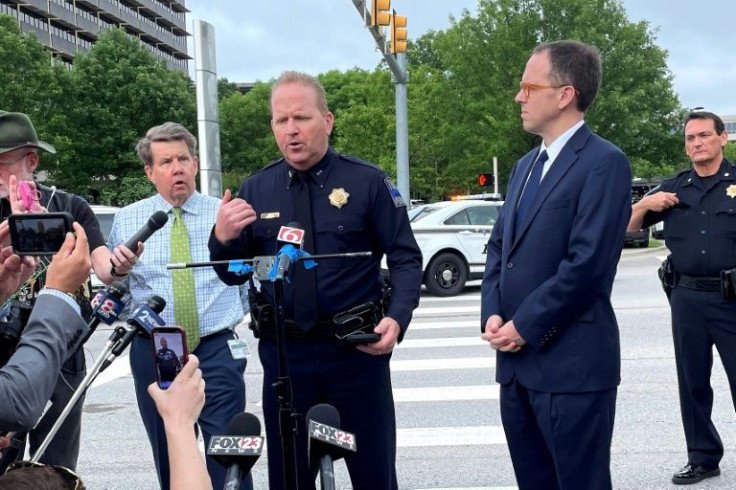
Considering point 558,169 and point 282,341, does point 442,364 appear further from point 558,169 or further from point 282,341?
point 282,341

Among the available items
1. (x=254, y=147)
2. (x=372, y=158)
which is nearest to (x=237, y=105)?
(x=254, y=147)

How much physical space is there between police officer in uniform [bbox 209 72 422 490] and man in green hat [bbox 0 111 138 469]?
703 mm

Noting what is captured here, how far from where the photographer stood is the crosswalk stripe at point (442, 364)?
8391mm

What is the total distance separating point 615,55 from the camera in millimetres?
29422

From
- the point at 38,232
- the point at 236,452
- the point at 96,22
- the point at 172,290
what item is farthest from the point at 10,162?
the point at 96,22

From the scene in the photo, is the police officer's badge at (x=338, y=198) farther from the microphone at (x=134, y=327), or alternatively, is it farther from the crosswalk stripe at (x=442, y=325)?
the crosswalk stripe at (x=442, y=325)

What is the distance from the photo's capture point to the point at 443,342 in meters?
9.85

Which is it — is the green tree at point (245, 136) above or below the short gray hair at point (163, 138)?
above

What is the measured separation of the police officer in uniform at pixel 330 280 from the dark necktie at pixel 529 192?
18.6 inches

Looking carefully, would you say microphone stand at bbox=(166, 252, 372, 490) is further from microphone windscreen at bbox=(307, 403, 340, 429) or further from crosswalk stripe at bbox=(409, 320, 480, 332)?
crosswalk stripe at bbox=(409, 320, 480, 332)

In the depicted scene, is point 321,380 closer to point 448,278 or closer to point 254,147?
point 448,278

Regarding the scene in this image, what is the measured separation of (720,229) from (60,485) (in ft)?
12.7

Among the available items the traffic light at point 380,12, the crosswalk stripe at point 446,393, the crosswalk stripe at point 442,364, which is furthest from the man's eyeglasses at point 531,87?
the traffic light at point 380,12

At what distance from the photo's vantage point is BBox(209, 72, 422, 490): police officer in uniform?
3215 millimetres
